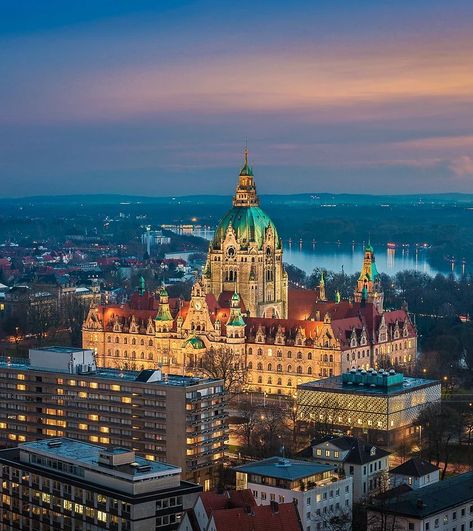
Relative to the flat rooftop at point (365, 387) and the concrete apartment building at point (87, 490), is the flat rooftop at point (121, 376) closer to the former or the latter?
the flat rooftop at point (365, 387)

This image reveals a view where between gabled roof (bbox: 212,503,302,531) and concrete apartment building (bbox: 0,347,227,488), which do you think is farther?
concrete apartment building (bbox: 0,347,227,488)

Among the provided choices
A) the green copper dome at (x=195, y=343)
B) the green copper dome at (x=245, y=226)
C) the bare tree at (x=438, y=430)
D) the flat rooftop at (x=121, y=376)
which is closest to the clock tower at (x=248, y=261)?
the green copper dome at (x=245, y=226)

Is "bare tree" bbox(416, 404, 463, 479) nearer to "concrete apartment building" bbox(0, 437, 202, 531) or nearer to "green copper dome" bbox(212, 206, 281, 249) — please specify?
"concrete apartment building" bbox(0, 437, 202, 531)

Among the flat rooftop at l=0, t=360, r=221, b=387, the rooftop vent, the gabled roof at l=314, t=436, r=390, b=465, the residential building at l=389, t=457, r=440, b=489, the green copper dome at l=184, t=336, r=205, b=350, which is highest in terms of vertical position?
the flat rooftop at l=0, t=360, r=221, b=387

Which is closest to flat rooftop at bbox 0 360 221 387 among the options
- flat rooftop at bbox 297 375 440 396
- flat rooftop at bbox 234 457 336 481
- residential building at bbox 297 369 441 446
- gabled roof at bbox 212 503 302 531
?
residential building at bbox 297 369 441 446

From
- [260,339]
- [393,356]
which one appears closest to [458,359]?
[393,356]

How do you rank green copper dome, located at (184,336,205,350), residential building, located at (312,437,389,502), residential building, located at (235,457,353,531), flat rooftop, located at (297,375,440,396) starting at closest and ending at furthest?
residential building, located at (235,457,353,531) → residential building, located at (312,437,389,502) → flat rooftop, located at (297,375,440,396) → green copper dome, located at (184,336,205,350)

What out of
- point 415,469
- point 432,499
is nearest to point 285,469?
point 432,499
